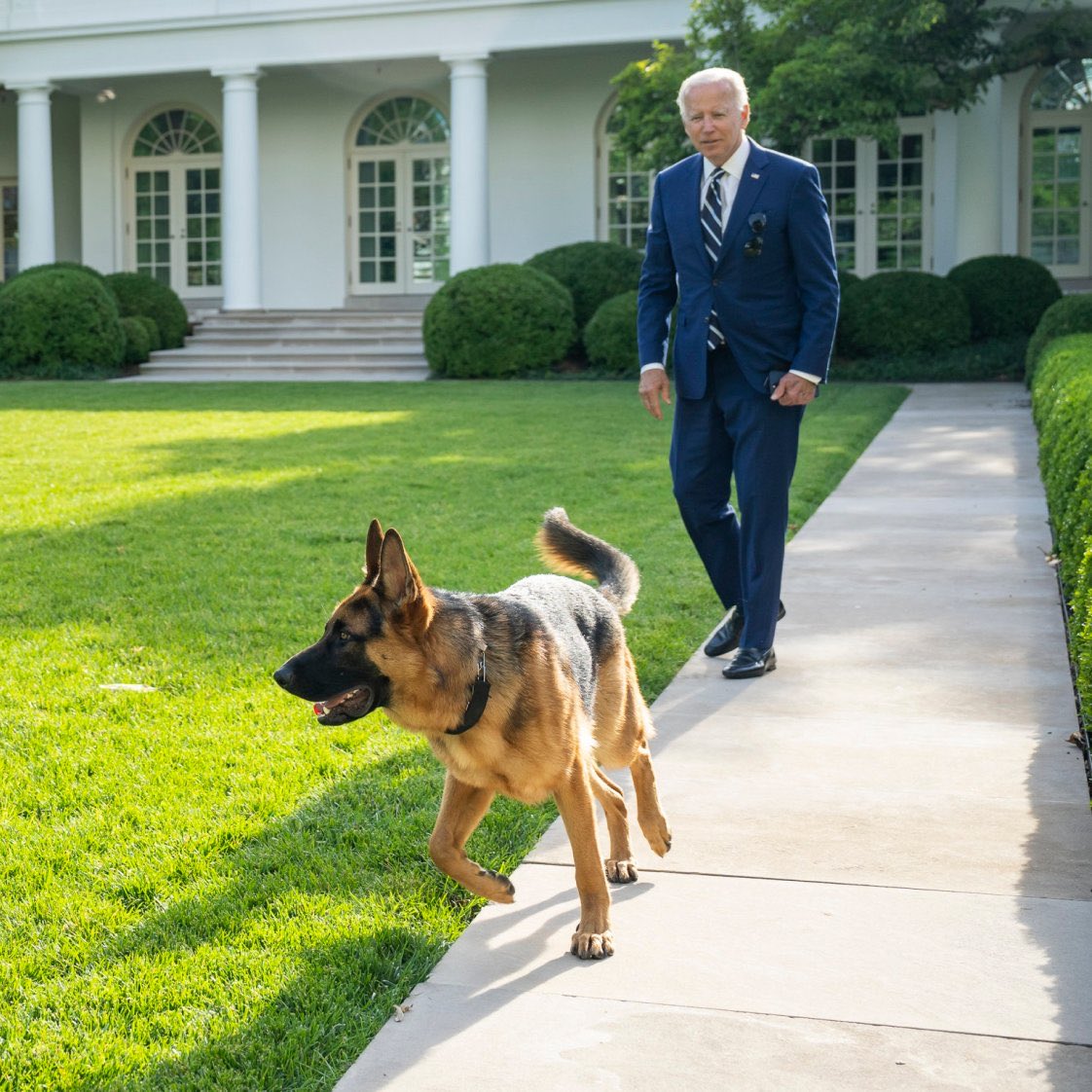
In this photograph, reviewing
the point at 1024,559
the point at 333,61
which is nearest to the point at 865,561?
the point at 1024,559

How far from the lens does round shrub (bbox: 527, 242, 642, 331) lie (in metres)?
20.7

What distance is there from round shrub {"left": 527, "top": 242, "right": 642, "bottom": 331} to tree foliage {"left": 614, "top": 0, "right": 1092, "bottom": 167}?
1662mm

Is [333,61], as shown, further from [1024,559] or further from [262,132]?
[1024,559]

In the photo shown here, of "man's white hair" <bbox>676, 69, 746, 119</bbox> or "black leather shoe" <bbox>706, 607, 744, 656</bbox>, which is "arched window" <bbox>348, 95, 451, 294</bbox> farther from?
"man's white hair" <bbox>676, 69, 746, 119</bbox>

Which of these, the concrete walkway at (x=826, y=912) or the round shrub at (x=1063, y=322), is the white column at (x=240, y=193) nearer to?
the round shrub at (x=1063, y=322)

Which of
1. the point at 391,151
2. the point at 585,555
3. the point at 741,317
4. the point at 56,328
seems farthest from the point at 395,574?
the point at 391,151

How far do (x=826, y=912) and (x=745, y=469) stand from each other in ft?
7.24

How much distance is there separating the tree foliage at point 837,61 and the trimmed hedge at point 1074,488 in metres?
9.31

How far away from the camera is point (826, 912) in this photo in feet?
10.5

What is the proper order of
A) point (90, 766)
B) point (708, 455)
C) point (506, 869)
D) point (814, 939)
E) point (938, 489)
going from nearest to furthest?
1. point (814, 939)
2. point (506, 869)
3. point (90, 766)
4. point (708, 455)
5. point (938, 489)

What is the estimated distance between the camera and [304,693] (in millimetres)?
2760

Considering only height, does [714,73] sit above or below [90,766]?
above

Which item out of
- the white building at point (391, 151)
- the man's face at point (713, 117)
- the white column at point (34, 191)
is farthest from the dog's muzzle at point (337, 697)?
the white column at point (34, 191)

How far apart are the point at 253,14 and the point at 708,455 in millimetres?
21063
